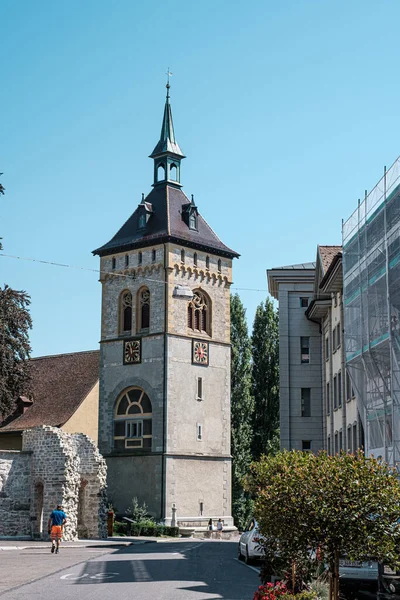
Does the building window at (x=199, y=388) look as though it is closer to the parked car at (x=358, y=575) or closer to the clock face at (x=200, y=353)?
the clock face at (x=200, y=353)

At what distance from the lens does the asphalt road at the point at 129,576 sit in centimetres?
1666

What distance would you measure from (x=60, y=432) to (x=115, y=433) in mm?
16259

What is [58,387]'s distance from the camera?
198 ft

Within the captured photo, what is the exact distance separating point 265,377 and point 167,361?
46.5 feet

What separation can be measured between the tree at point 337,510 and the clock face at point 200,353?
4534cm

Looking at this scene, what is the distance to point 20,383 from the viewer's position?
44.9 meters

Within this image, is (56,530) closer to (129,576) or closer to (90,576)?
(129,576)

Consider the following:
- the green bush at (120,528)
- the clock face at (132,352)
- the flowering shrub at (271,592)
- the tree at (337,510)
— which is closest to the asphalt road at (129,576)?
the flowering shrub at (271,592)

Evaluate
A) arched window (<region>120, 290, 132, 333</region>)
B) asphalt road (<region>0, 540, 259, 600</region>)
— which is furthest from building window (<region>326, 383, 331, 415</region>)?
arched window (<region>120, 290, 132, 333</region>)

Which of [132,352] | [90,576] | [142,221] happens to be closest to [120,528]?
[132,352]

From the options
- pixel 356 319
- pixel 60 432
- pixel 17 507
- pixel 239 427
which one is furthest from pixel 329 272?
pixel 239 427

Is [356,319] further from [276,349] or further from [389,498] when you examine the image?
[276,349]

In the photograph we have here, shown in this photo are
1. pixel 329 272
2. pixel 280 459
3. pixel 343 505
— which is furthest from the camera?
pixel 329 272

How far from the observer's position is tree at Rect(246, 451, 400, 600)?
1103cm
